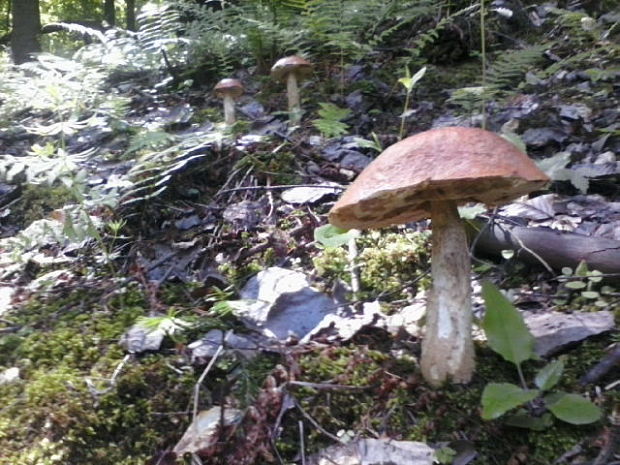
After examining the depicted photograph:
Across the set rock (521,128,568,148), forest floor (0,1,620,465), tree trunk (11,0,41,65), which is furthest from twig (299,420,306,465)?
tree trunk (11,0,41,65)

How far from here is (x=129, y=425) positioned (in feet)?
6.08

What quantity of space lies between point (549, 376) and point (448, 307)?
402 millimetres

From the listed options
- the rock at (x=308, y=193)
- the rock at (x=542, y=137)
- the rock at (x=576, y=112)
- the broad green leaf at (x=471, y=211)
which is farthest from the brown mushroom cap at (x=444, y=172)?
the rock at (x=576, y=112)

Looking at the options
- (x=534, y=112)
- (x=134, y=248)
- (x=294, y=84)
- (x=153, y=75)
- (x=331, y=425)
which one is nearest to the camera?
(x=331, y=425)

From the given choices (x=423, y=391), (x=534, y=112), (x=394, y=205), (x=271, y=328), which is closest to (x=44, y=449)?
(x=271, y=328)

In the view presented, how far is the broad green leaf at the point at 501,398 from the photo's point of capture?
4.96ft

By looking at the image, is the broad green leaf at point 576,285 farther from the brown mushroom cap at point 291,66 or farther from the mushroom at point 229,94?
the brown mushroom cap at point 291,66

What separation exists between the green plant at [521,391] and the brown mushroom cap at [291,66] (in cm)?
377

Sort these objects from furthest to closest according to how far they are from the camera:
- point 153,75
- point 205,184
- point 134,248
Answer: point 153,75 < point 205,184 < point 134,248

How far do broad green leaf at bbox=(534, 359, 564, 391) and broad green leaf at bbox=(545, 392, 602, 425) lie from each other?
5 cm

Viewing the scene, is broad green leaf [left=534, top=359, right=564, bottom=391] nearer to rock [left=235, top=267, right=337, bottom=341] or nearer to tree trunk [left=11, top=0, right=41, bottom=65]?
rock [left=235, top=267, right=337, bottom=341]

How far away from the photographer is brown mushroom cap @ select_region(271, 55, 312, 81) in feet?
16.0

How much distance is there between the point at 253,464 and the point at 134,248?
1.92 meters

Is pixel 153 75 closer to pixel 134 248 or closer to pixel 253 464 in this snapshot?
pixel 134 248
